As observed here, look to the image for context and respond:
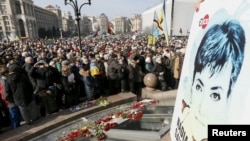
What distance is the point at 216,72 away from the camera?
3.70 feet

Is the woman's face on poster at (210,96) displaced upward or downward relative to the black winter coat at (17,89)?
upward

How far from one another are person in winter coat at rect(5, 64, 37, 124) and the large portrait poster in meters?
4.68

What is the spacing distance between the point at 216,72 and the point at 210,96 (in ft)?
0.39

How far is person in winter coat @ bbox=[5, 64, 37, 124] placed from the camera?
210 inches

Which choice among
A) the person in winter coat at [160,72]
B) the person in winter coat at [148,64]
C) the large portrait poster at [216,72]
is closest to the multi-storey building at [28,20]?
the person in winter coat at [148,64]

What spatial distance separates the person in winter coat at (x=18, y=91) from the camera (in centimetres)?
535

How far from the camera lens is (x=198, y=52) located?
1.39 metres

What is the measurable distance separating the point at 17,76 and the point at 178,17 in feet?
109

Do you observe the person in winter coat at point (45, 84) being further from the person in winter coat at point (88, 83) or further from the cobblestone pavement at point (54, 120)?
the person in winter coat at point (88, 83)

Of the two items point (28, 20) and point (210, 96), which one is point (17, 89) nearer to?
point (210, 96)

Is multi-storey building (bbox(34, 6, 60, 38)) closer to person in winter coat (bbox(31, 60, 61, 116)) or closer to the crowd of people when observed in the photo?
the crowd of people

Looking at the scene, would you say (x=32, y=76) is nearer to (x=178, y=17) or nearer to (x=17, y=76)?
(x=17, y=76)

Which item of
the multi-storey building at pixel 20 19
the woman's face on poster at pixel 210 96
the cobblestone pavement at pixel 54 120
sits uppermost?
the multi-storey building at pixel 20 19

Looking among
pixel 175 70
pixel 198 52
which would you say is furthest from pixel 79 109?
pixel 198 52
